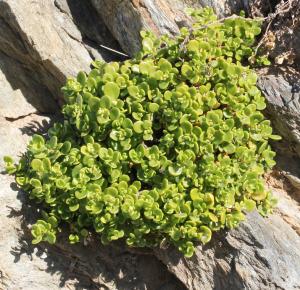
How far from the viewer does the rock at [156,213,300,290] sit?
3.82 metres

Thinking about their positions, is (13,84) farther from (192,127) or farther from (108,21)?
(192,127)

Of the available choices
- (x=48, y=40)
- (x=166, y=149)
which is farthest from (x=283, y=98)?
(x=48, y=40)

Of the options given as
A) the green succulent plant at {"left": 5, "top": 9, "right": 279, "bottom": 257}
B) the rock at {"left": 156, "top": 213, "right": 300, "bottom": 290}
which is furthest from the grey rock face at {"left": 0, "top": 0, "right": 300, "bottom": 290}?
the green succulent plant at {"left": 5, "top": 9, "right": 279, "bottom": 257}

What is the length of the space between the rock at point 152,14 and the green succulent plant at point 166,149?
1.05 ft

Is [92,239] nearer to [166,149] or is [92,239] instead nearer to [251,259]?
[166,149]

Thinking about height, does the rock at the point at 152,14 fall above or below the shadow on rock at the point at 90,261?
above

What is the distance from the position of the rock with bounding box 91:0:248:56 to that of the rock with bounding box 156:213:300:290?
1.68 metres

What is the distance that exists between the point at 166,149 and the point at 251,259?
3.44 ft

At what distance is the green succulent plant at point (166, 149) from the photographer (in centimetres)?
367

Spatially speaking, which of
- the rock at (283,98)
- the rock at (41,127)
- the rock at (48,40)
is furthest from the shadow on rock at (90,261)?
the rock at (283,98)

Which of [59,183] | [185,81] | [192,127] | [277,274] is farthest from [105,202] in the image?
[277,274]

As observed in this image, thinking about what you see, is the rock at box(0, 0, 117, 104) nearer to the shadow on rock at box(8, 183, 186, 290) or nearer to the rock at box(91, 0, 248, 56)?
the rock at box(91, 0, 248, 56)

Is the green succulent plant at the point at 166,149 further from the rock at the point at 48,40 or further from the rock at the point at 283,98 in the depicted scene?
the rock at the point at 48,40

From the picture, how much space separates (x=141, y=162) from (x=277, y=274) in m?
1.31
